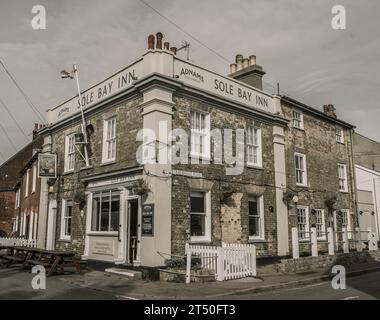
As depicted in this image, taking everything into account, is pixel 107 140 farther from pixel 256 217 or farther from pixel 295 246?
pixel 295 246

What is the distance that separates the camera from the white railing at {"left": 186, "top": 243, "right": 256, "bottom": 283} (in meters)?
11.7

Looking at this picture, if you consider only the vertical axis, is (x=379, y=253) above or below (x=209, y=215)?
below

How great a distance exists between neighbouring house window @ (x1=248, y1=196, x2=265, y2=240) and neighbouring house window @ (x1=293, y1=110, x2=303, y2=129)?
5.06 m

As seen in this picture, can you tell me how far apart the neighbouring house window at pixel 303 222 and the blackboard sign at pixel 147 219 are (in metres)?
8.68

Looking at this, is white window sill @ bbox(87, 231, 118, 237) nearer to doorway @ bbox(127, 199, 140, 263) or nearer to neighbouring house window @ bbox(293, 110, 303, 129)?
doorway @ bbox(127, 199, 140, 263)

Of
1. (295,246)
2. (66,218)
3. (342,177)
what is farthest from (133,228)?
(342,177)

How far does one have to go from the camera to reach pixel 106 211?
15.2 m

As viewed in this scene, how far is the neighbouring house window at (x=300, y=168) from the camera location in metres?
19.1

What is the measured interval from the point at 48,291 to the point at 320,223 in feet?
46.5

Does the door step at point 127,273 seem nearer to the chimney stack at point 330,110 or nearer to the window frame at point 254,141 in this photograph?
the window frame at point 254,141
